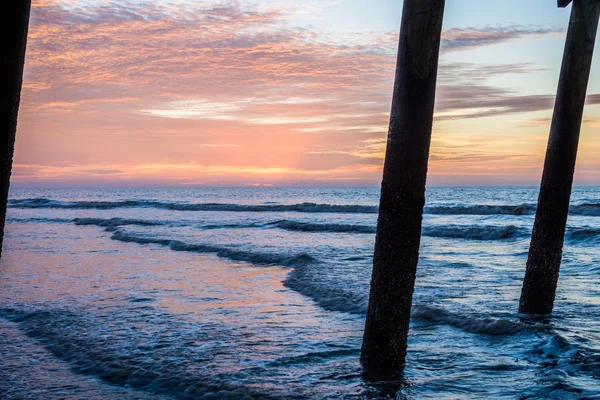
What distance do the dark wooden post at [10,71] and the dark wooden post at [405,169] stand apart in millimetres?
2582

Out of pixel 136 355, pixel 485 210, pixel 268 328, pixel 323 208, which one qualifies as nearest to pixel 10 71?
pixel 136 355

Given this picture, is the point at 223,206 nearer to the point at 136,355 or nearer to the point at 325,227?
the point at 325,227

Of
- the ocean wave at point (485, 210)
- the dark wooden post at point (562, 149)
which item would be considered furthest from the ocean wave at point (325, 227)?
the dark wooden post at point (562, 149)

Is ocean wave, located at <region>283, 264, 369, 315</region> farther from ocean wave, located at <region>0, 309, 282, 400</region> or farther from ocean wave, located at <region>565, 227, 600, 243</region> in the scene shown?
ocean wave, located at <region>565, 227, 600, 243</region>

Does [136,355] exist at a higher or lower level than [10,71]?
lower

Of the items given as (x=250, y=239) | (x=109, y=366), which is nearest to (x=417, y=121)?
(x=109, y=366)

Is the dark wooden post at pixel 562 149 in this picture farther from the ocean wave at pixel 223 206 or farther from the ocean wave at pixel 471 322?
the ocean wave at pixel 223 206

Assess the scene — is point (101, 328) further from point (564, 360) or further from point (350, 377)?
point (564, 360)

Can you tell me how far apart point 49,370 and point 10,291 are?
17.1 feet

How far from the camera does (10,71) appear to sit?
9.72 feet

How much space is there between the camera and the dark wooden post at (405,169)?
14.0 ft

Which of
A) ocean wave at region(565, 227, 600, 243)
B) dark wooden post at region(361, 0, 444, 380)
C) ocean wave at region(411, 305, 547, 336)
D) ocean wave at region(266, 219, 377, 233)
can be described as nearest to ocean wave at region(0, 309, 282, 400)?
dark wooden post at region(361, 0, 444, 380)

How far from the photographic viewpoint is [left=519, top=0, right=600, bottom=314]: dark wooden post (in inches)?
253

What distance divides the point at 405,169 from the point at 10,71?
2752mm
